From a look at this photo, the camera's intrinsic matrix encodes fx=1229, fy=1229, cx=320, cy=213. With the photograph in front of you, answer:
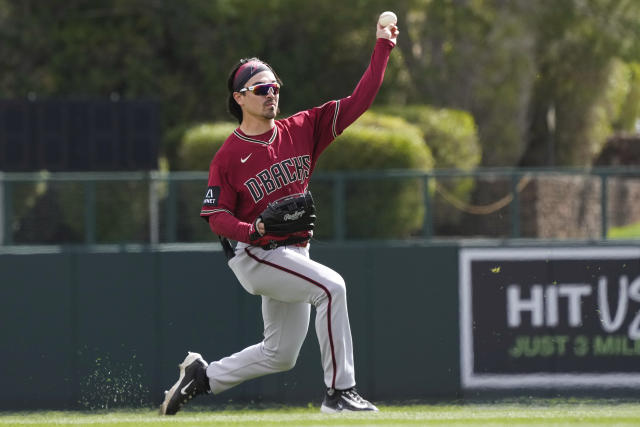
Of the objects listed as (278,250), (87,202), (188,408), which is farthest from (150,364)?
→ (87,202)

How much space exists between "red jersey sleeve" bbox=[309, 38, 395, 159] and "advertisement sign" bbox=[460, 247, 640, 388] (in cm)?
224

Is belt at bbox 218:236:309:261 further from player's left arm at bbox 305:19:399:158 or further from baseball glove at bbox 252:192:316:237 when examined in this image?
player's left arm at bbox 305:19:399:158

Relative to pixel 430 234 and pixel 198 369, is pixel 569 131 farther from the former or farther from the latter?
pixel 198 369

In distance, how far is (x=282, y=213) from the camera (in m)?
6.46

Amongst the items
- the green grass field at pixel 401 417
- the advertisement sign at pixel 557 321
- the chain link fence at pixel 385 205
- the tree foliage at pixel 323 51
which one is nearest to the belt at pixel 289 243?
the green grass field at pixel 401 417

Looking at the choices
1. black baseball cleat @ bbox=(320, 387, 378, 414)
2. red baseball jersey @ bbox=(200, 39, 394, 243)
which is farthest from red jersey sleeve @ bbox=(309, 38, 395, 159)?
black baseball cleat @ bbox=(320, 387, 378, 414)

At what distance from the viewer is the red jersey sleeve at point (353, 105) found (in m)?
6.87

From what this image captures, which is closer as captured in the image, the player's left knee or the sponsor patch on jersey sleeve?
the sponsor patch on jersey sleeve

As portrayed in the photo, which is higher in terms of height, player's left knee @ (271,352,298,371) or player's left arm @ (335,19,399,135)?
player's left arm @ (335,19,399,135)

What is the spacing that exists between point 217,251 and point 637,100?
1144 inches

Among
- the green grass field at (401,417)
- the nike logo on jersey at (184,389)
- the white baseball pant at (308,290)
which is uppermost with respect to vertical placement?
the white baseball pant at (308,290)

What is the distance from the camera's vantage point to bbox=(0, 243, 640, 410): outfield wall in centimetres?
864

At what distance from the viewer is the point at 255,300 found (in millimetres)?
8781

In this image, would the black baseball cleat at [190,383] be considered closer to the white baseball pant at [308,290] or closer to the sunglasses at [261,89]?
the white baseball pant at [308,290]
